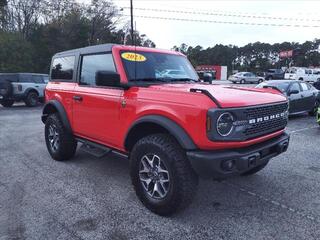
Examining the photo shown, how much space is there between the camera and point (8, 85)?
15.1 m

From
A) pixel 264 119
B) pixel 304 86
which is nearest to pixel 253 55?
pixel 304 86

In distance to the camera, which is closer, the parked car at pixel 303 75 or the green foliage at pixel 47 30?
the green foliage at pixel 47 30

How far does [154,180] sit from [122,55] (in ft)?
5.86

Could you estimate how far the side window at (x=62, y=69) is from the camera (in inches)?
213

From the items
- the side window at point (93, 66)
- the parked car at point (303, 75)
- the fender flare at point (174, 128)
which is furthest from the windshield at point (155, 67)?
the parked car at point (303, 75)

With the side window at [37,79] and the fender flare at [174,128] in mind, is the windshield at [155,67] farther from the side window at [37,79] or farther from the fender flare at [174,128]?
the side window at [37,79]

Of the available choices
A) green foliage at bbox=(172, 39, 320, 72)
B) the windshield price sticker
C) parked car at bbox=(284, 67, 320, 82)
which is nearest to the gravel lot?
the windshield price sticker

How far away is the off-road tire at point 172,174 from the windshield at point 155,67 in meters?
1.02

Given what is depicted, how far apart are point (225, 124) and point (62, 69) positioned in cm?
364

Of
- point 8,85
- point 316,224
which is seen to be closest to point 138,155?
point 316,224

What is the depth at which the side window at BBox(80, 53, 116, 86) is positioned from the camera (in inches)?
176

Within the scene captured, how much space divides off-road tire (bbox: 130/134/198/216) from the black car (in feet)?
27.3

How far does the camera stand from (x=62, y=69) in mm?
5723

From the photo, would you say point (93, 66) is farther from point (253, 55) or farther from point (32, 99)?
point (253, 55)
